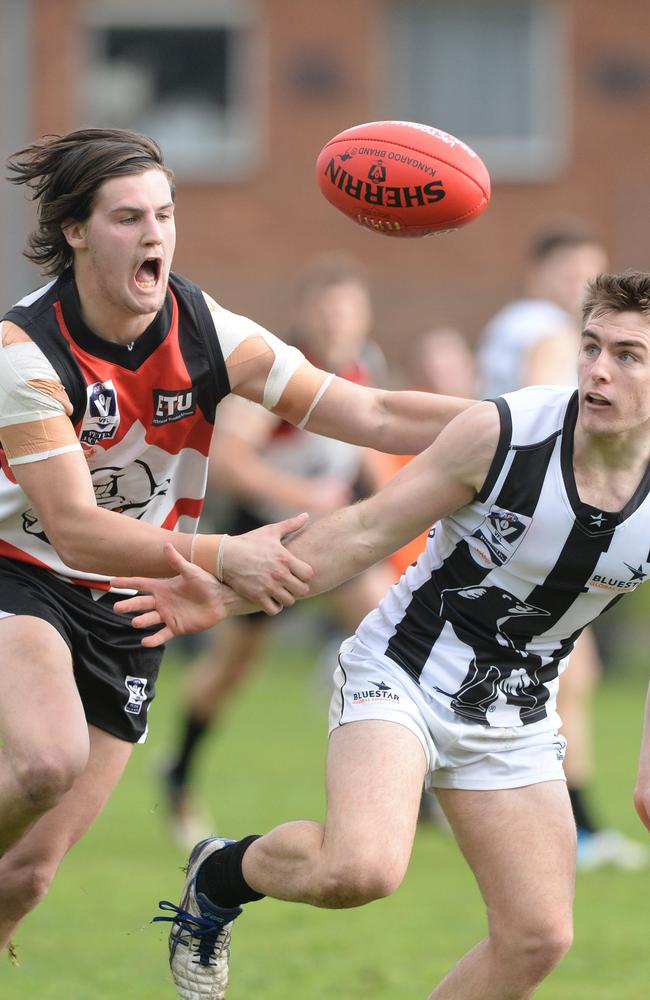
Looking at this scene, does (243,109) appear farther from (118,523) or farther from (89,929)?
(118,523)

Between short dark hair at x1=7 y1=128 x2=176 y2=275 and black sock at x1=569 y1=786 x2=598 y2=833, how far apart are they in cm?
367

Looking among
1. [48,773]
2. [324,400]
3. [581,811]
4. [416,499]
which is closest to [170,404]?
[324,400]

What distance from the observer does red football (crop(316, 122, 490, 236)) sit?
4379 millimetres

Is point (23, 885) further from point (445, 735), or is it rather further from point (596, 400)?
point (596, 400)

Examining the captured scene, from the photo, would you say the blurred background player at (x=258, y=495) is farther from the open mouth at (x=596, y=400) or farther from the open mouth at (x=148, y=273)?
the open mouth at (x=596, y=400)

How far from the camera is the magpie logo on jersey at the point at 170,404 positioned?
4121 millimetres

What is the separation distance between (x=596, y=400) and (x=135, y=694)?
5.22 ft

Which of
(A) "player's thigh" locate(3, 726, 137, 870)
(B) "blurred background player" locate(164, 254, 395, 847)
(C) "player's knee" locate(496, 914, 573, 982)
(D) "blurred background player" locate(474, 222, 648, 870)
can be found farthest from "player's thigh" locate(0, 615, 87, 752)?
(B) "blurred background player" locate(164, 254, 395, 847)

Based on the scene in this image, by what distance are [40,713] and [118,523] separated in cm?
51

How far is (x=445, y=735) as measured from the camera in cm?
390

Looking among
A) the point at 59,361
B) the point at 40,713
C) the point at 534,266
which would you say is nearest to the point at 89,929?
the point at 40,713

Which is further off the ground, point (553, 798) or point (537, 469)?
point (537, 469)

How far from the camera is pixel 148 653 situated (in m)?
4.48

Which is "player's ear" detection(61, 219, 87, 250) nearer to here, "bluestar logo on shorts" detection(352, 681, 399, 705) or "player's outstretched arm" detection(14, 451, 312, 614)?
"player's outstretched arm" detection(14, 451, 312, 614)
